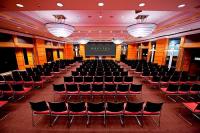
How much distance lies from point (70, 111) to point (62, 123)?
2.06 feet

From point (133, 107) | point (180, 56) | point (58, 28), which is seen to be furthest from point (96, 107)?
point (180, 56)

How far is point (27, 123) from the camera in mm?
3838

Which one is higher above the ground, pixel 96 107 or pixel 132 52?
pixel 132 52

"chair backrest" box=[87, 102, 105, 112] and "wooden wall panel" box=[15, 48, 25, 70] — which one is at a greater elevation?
"wooden wall panel" box=[15, 48, 25, 70]

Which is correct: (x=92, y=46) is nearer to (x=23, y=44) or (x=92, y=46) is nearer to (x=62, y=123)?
(x=23, y=44)

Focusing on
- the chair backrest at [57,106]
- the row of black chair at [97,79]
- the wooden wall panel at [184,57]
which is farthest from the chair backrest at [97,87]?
the wooden wall panel at [184,57]

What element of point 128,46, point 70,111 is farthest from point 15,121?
point 128,46

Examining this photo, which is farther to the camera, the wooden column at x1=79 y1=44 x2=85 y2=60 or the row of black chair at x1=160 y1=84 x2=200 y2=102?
the wooden column at x1=79 y1=44 x2=85 y2=60

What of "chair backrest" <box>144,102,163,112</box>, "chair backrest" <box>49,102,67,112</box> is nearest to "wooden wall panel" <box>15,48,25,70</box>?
"chair backrest" <box>49,102,67,112</box>

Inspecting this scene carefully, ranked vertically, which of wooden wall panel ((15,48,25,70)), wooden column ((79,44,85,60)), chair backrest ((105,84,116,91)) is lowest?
chair backrest ((105,84,116,91))

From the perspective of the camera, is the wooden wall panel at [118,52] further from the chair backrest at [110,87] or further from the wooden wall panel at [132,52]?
the chair backrest at [110,87]

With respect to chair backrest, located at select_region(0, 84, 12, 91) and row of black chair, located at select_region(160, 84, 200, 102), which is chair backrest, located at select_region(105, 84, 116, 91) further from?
chair backrest, located at select_region(0, 84, 12, 91)

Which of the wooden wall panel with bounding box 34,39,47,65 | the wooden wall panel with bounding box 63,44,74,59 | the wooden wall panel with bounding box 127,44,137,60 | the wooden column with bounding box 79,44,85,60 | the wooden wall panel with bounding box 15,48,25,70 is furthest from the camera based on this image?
the wooden column with bounding box 79,44,85,60

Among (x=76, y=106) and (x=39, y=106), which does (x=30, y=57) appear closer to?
(x=39, y=106)
